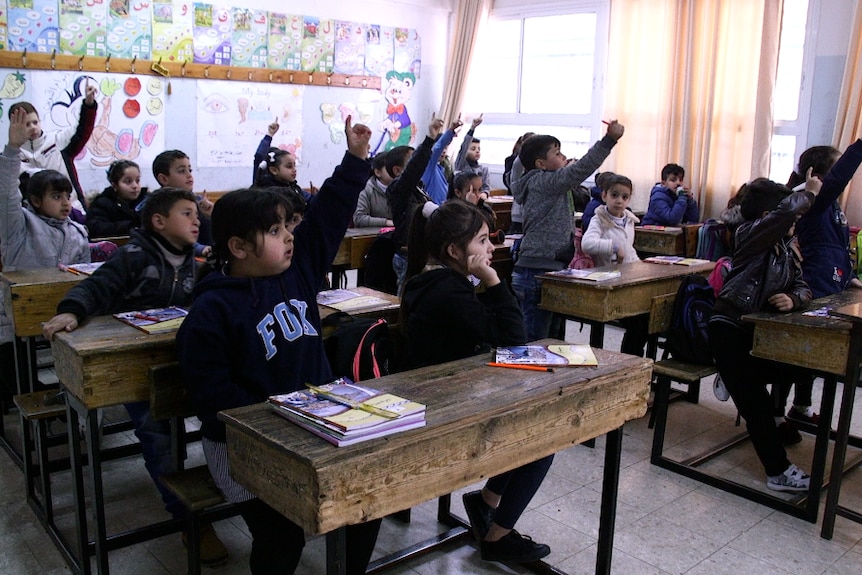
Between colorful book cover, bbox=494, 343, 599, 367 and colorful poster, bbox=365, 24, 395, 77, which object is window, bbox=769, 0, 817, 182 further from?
colorful book cover, bbox=494, 343, 599, 367

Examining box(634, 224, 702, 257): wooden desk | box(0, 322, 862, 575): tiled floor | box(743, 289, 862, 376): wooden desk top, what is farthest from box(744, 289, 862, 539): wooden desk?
box(634, 224, 702, 257): wooden desk

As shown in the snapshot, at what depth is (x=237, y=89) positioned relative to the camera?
7270mm

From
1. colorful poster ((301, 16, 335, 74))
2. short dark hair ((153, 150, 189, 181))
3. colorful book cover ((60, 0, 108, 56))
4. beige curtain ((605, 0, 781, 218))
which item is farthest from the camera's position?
colorful poster ((301, 16, 335, 74))

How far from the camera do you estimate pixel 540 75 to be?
336 inches

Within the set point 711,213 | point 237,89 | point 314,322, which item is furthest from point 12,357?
point 711,213

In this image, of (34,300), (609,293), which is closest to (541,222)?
(609,293)

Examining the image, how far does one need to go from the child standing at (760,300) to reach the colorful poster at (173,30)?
5.35 m

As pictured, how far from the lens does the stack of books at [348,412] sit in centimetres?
142

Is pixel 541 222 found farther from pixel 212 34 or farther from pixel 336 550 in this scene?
pixel 212 34

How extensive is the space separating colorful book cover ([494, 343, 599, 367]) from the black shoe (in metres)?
0.60

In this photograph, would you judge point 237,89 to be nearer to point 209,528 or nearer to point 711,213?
point 711,213

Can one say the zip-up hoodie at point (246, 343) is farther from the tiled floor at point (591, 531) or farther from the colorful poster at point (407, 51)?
the colorful poster at point (407, 51)

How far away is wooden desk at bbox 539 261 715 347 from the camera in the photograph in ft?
10.8

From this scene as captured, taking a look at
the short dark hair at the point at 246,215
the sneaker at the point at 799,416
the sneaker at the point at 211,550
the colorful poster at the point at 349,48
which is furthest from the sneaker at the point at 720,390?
the colorful poster at the point at 349,48
